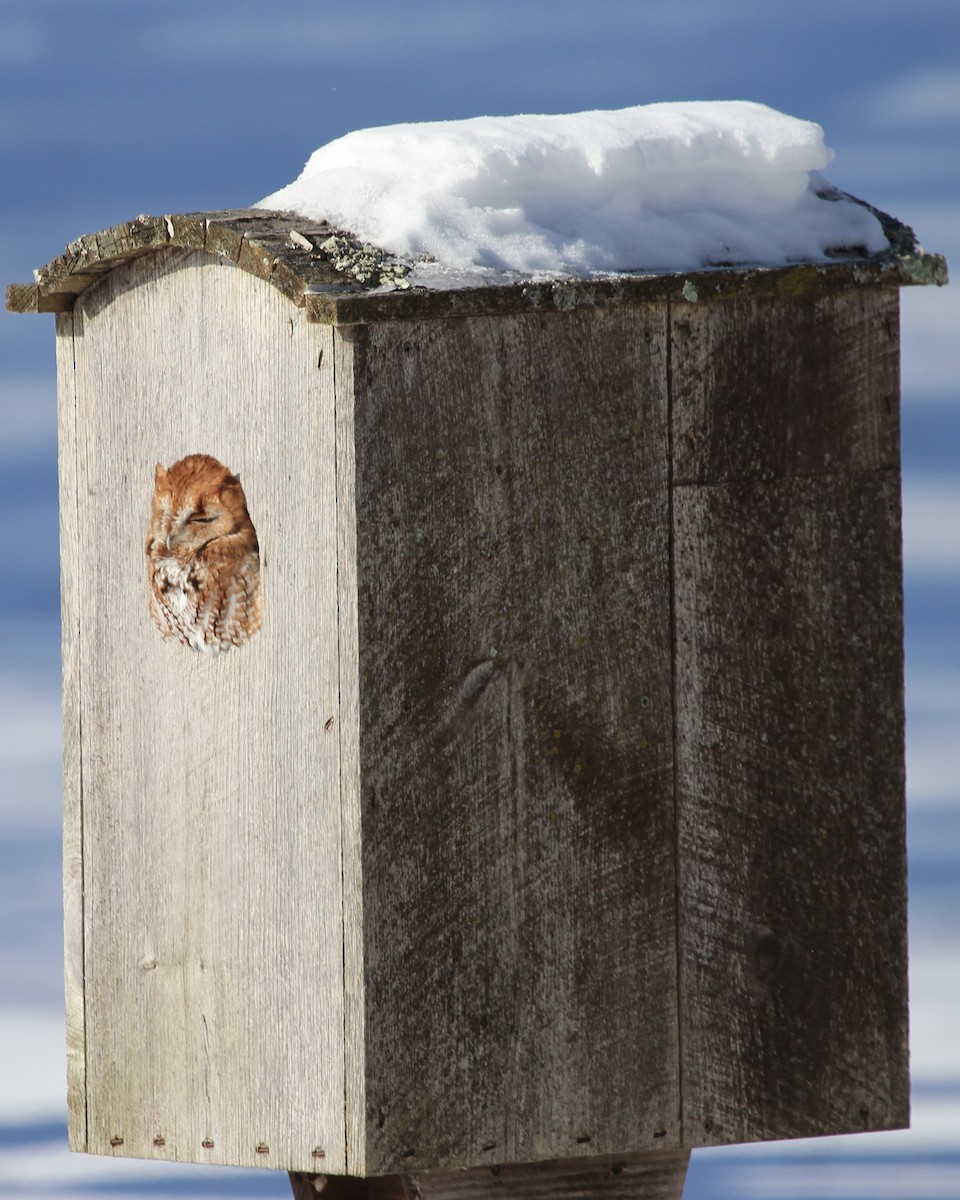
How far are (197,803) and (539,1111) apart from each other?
667 mm

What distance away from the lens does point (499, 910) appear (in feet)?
10.8

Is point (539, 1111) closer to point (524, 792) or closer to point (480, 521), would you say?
point (524, 792)

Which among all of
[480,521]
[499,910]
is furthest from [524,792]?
[480,521]

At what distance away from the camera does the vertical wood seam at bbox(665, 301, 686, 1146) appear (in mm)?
3369

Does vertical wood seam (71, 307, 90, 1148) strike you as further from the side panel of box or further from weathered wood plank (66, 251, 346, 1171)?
the side panel of box

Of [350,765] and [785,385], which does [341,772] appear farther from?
[785,385]

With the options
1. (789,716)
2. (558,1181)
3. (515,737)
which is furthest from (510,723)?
(558,1181)

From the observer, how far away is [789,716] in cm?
347

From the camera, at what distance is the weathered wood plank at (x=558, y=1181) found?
340 centimetres

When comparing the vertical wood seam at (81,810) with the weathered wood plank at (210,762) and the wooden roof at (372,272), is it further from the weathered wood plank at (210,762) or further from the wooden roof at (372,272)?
the wooden roof at (372,272)

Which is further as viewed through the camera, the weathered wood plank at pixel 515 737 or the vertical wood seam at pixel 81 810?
the vertical wood seam at pixel 81 810

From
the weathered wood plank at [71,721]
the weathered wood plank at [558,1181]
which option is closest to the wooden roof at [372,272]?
the weathered wood plank at [71,721]

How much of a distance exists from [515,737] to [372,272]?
65cm

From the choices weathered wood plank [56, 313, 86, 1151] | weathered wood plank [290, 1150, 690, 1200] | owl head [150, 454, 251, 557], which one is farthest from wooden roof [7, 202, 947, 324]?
weathered wood plank [290, 1150, 690, 1200]
